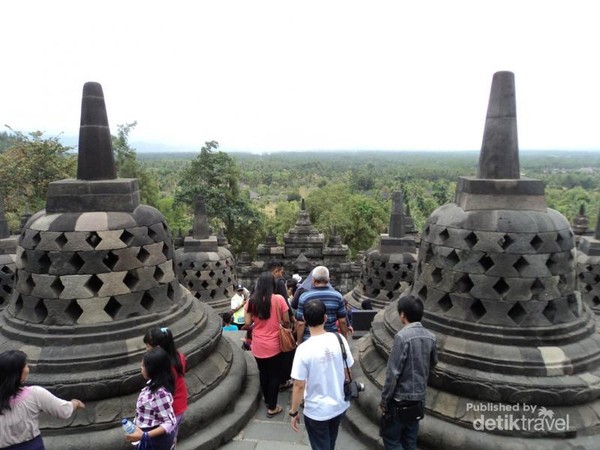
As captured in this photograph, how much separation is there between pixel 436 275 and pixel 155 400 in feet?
10.2

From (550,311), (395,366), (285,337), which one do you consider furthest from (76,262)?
(550,311)

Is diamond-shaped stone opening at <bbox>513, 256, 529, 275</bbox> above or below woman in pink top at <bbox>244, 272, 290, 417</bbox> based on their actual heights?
above

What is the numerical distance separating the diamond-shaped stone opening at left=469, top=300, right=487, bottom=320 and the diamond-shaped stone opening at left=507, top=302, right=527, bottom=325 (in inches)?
10.0

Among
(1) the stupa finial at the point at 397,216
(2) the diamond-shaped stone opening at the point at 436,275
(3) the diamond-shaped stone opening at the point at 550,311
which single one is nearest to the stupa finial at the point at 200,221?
(1) the stupa finial at the point at 397,216

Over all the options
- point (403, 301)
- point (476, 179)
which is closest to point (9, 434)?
point (403, 301)

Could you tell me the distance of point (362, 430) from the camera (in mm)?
4055

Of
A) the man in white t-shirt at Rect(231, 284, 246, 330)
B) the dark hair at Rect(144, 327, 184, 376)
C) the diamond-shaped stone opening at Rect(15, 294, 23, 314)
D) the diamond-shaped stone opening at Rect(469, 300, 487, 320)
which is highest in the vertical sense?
the dark hair at Rect(144, 327, 184, 376)

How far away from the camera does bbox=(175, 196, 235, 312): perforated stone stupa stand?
428 inches

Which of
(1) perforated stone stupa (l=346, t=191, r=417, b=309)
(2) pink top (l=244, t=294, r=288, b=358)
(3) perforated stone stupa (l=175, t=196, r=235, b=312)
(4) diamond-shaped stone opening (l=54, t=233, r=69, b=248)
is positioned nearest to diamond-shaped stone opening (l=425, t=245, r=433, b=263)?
(2) pink top (l=244, t=294, r=288, b=358)

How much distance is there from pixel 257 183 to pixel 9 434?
4855 inches

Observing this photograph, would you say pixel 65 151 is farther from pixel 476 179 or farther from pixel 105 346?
pixel 476 179

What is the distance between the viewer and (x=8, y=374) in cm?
265

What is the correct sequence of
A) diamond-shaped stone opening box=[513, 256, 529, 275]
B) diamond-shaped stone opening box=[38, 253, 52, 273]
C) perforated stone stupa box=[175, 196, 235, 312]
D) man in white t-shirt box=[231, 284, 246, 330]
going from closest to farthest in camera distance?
diamond-shaped stone opening box=[513, 256, 529, 275], diamond-shaped stone opening box=[38, 253, 52, 273], man in white t-shirt box=[231, 284, 246, 330], perforated stone stupa box=[175, 196, 235, 312]

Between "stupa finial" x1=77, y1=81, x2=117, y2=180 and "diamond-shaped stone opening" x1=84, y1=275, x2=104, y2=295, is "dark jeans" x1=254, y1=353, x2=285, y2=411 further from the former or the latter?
"stupa finial" x1=77, y1=81, x2=117, y2=180
